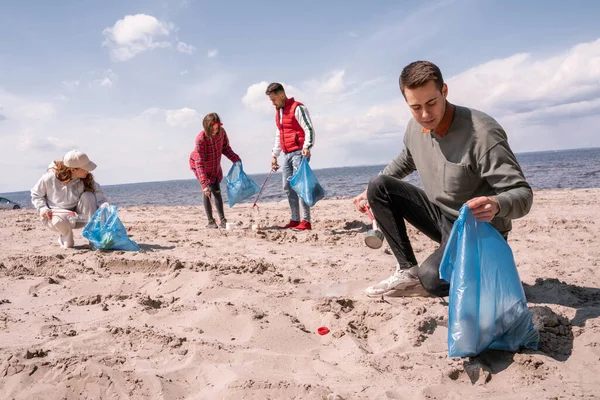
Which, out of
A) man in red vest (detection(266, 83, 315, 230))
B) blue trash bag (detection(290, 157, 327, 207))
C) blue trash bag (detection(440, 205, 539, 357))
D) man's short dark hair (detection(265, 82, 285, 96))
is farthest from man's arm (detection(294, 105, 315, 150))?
blue trash bag (detection(440, 205, 539, 357))

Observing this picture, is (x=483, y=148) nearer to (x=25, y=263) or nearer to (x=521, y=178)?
(x=521, y=178)

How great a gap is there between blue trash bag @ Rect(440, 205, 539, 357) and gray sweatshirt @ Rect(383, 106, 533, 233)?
0.16 metres

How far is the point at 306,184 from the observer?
5.18 meters

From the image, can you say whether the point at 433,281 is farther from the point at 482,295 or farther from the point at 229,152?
the point at 229,152

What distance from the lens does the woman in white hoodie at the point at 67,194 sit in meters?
4.50

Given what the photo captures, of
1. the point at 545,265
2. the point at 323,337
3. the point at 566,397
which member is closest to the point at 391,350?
the point at 323,337

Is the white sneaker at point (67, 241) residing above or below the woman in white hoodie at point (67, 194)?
below

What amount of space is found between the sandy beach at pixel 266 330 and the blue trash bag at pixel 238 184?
2056mm

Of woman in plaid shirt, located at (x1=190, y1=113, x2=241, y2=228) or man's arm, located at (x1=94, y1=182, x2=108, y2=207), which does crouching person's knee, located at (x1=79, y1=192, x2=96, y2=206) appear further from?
woman in plaid shirt, located at (x1=190, y1=113, x2=241, y2=228)

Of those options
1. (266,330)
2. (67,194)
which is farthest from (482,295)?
(67,194)

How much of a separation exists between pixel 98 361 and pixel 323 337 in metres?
1.08

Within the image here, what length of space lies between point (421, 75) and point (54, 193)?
14.0ft

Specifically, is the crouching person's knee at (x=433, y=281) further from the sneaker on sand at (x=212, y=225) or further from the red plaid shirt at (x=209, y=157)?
the sneaker on sand at (x=212, y=225)

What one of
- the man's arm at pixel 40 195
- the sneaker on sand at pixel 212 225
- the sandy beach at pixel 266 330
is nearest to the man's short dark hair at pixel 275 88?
the sneaker on sand at pixel 212 225
